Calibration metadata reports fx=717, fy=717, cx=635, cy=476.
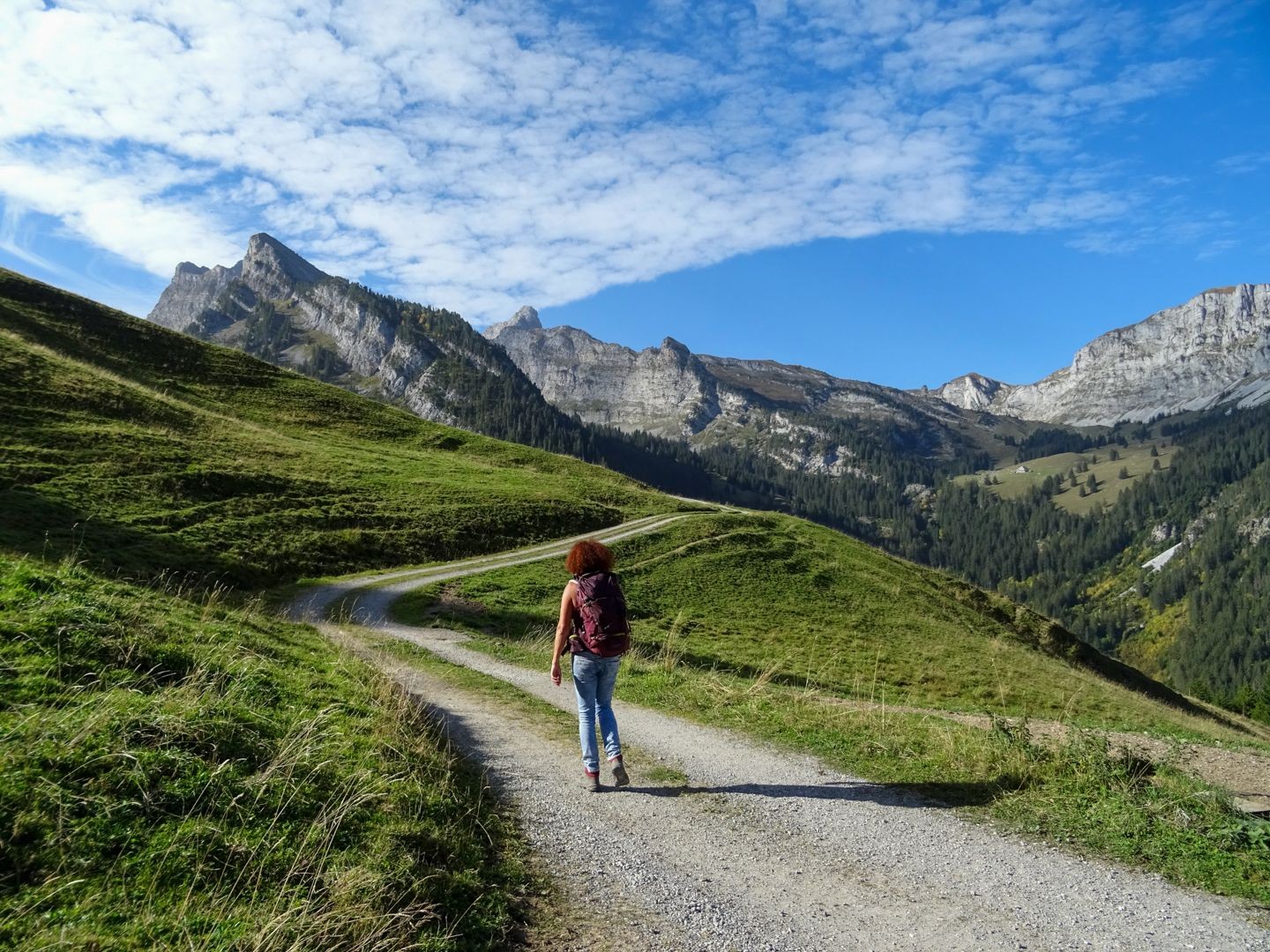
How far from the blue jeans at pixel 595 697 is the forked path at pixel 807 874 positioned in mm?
620

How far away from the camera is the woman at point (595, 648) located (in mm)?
9820

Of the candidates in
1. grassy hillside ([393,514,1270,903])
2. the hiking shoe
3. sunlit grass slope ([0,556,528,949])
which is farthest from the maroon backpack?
grassy hillside ([393,514,1270,903])

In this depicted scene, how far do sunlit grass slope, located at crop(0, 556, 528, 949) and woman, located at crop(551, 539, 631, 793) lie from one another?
1642mm

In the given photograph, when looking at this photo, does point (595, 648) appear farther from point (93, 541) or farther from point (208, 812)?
point (93, 541)

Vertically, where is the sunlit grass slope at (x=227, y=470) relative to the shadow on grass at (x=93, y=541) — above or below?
above

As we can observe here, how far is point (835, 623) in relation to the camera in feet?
132

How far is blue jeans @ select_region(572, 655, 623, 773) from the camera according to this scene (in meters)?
9.86

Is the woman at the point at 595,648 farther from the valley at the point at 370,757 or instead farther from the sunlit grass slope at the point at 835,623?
the sunlit grass slope at the point at 835,623

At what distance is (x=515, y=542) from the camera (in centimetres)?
4544

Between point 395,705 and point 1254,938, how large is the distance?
1061 centimetres

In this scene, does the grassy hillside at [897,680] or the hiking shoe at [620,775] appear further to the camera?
the hiking shoe at [620,775]

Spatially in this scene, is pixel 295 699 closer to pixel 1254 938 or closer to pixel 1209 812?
pixel 1254 938

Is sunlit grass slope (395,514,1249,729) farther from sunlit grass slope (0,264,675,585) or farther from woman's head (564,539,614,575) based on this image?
woman's head (564,539,614,575)

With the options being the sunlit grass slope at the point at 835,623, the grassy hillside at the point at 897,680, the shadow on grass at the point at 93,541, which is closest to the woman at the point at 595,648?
the grassy hillside at the point at 897,680
